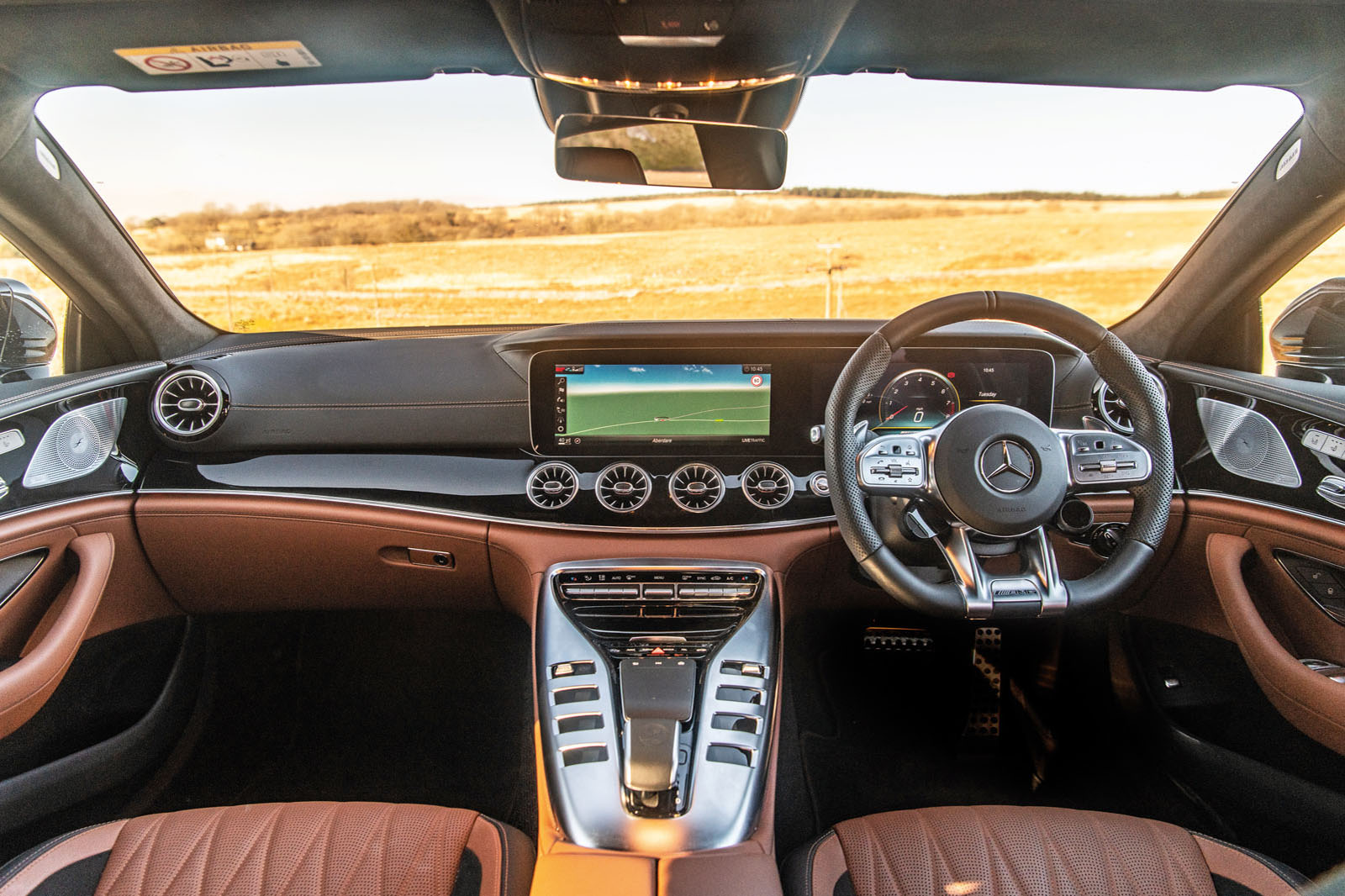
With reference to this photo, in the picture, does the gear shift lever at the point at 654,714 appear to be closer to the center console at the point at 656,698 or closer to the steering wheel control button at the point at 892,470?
the center console at the point at 656,698

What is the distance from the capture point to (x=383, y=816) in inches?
75.7

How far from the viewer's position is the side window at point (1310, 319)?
7.75ft

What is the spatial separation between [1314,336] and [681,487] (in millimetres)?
1937

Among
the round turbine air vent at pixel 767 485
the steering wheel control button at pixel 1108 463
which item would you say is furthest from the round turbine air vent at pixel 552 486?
the steering wheel control button at pixel 1108 463

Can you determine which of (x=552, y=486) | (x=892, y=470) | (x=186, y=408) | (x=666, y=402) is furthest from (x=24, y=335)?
(x=892, y=470)

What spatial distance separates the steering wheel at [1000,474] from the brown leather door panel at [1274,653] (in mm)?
719

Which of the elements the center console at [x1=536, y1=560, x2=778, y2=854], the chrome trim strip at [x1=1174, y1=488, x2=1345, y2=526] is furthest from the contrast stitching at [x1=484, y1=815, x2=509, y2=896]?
the chrome trim strip at [x1=1174, y1=488, x2=1345, y2=526]

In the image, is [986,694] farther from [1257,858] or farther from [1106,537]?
[1257,858]

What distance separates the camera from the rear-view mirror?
2301mm

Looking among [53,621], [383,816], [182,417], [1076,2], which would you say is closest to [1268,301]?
[1076,2]

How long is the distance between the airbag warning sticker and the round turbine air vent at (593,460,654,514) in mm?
1449

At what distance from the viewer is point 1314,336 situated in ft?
8.04

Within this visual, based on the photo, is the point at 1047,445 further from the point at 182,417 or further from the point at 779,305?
the point at 182,417

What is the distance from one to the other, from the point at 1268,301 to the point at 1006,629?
4.41ft
